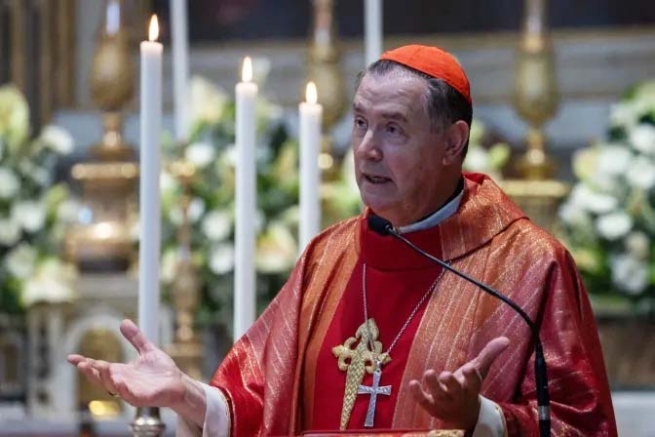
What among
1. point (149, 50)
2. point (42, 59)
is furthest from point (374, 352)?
point (42, 59)

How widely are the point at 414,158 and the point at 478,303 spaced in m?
0.31

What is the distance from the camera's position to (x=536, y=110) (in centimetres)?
649

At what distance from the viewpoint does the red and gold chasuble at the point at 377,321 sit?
12.1ft

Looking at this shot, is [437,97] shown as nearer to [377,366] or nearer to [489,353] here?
[377,366]

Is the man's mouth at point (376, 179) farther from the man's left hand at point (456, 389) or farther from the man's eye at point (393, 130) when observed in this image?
the man's left hand at point (456, 389)

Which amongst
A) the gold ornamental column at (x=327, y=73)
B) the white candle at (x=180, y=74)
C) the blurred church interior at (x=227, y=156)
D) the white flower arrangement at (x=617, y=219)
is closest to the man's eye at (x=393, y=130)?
the blurred church interior at (x=227, y=156)

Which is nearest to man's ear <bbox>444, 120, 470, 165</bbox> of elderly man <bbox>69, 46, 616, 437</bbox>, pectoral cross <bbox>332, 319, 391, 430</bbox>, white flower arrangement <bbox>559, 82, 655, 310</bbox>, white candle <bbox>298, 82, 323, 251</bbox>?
elderly man <bbox>69, 46, 616, 437</bbox>

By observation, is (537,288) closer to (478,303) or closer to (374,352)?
(478,303)

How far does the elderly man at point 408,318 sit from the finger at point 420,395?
27cm

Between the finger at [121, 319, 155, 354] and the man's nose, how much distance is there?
0.55 meters

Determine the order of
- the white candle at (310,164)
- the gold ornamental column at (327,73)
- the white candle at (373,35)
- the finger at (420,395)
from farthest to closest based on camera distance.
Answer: the gold ornamental column at (327,73)
the white candle at (373,35)
the white candle at (310,164)
the finger at (420,395)

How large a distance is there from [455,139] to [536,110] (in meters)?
2.81

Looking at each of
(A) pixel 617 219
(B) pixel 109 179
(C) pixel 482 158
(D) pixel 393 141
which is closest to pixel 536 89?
(C) pixel 482 158

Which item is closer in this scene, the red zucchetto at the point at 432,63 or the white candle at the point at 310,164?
the red zucchetto at the point at 432,63
